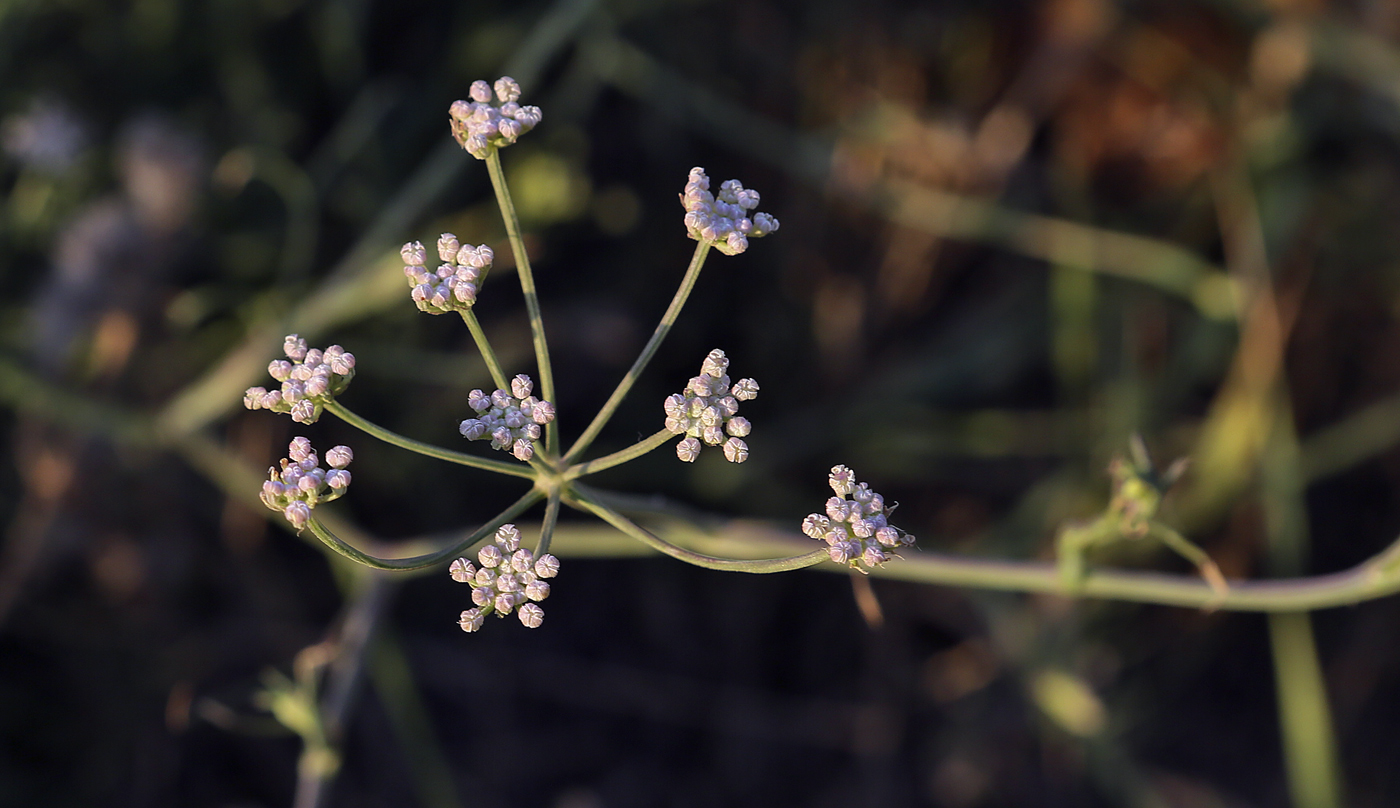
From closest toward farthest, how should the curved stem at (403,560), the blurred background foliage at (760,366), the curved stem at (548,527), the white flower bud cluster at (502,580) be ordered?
the curved stem at (403,560) < the white flower bud cluster at (502,580) < the curved stem at (548,527) < the blurred background foliage at (760,366)

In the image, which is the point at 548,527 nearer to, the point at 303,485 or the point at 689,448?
the point at 689,448

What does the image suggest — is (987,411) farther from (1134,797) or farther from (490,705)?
(490,705)

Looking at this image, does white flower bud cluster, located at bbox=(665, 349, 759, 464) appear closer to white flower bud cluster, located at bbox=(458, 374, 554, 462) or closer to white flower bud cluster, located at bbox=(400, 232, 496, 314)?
white flower bud cluster, located at bbox=(458, 374, 554, 462)

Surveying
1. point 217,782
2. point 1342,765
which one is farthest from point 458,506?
point 1342,765

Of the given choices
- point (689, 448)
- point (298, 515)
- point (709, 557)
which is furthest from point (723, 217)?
point (298, 515)

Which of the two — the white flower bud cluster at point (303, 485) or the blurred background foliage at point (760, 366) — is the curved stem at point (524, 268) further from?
the blurred background foliage at point (760, 366)

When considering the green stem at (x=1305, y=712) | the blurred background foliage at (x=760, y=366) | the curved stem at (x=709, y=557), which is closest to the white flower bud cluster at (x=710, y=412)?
the curved stem at (x=709, y=557)
